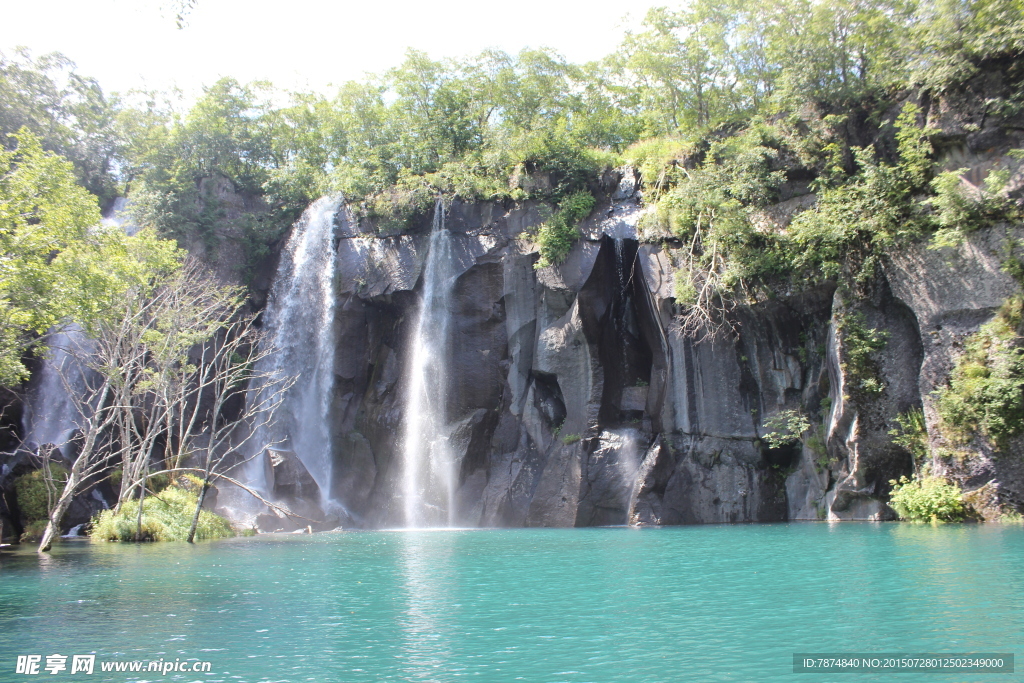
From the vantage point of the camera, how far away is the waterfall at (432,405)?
25.1 meters

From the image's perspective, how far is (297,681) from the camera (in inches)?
208

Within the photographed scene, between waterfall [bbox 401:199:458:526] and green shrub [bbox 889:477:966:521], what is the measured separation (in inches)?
544

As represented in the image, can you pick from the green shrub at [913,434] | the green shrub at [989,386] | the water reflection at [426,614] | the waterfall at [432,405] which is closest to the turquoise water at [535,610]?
the water reflection at [426,614]

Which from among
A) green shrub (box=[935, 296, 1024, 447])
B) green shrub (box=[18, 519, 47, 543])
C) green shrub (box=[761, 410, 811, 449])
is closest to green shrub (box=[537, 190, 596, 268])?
green shrub (box=[761, 410, 811, 449])

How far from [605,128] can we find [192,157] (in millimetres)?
19021

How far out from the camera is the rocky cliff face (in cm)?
1830

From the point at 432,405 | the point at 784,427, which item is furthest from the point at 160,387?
the point at 784,427

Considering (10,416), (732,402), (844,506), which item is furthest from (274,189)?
(844,506)

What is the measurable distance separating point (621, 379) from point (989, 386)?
1073 cm

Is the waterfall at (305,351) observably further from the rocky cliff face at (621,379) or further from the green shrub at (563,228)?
the green shrub at (563,228)

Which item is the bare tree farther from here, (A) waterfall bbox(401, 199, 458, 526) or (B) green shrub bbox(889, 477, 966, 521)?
(B) green shrub bbox(889, 477, 966, 521)

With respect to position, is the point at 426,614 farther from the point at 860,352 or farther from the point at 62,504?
the point at 860,352

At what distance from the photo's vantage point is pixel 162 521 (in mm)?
18797

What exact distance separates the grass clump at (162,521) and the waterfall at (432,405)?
268 inches
